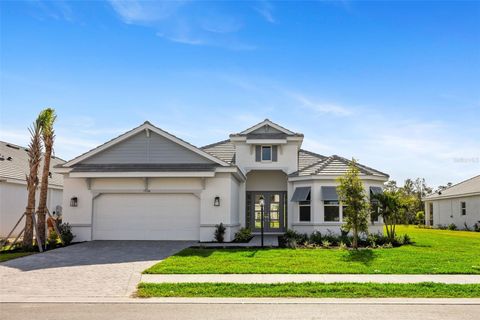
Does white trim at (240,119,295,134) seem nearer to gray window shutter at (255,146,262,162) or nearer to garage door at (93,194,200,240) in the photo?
gray window shutter at (255,146,262,162)

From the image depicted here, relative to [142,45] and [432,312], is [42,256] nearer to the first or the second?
[142,45]

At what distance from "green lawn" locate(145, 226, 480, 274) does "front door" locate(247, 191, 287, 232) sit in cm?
980

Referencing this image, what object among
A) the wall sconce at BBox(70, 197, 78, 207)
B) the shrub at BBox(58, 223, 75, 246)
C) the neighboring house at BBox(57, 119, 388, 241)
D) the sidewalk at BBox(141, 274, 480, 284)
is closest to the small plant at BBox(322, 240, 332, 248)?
the neighboring house at BBox(57, 119, 388, 241)

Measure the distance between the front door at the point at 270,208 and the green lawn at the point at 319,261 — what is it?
9801 millimetres

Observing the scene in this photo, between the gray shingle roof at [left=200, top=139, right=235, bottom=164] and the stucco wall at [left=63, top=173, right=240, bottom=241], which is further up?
the gray shingle roof at [left=200, top=139, right=235, bottom=164]

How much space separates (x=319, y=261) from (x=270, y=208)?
13111mm

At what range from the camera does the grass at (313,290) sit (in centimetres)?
961

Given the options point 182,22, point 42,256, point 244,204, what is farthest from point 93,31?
point 244,204

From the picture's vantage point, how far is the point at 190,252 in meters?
16.2

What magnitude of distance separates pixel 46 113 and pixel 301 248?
1249cm

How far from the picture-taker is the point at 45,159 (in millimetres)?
19469

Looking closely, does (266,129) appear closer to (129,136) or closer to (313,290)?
(129,136)

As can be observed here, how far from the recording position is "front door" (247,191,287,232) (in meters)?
26.9

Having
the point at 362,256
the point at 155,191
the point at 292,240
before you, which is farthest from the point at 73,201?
the point at 362,256
